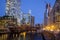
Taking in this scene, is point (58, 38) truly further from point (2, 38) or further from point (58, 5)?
point (58, 5)

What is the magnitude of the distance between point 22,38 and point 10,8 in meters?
22.3

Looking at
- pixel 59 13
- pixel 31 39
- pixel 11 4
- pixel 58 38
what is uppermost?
pixel 11 4

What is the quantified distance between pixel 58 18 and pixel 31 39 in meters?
5.37

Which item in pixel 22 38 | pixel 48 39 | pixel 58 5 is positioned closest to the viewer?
pixel 48 39

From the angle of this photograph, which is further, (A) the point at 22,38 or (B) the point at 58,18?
(B) the point at 58,18

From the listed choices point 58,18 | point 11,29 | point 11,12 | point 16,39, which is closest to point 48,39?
point 11,29

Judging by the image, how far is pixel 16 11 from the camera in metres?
50.3

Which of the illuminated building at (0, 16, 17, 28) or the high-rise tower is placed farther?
the high-rise tower

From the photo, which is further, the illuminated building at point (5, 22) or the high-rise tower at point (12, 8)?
the high-rise tower at point (12, 8)

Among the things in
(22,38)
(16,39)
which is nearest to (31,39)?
(22,38)

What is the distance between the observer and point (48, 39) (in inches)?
695

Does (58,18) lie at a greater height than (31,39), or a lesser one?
greater

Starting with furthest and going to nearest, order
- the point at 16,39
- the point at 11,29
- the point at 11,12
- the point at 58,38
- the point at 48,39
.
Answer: the point at 11,12, the point at 16,39, the point at 11,29, the point at 48,39, the point at 58,38

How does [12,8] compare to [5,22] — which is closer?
[5,22]
